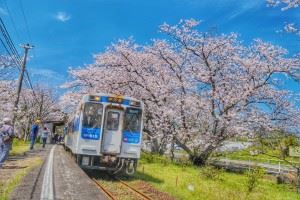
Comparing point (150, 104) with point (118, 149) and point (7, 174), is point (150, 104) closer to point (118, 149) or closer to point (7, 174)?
point (118, 149)

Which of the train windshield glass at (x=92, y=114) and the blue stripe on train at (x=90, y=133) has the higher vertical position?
the train windshield glass at (x=92, y=114)

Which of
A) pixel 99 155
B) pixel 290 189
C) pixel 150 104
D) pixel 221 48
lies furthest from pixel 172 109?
pixel 99 155

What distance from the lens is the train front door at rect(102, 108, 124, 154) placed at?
1619 cm

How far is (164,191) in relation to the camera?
13805 millimetres

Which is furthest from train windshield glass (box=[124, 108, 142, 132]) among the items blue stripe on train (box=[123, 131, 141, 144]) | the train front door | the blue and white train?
the train front door

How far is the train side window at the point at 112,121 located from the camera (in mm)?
16312

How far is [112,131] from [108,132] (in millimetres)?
162

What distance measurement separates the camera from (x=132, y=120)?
16.5 meters

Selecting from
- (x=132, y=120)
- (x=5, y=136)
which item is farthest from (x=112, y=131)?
(x=5, y=136)

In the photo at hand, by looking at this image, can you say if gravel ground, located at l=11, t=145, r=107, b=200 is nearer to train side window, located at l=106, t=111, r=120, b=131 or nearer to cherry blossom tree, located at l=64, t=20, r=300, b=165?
train side window, located at l=106, t=111, r=120, b=131

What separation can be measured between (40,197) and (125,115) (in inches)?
261

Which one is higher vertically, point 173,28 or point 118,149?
point 173,28

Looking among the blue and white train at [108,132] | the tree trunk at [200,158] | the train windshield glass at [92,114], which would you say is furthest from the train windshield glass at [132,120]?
the tree trunk at [200,158]

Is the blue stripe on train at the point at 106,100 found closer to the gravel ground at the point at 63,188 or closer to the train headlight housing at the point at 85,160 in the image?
the train headlight housing at the point at 85,160
